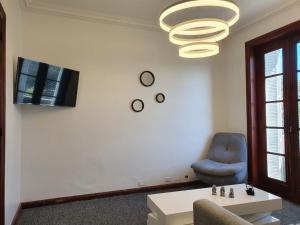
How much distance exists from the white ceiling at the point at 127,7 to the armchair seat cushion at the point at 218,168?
2.20 meters

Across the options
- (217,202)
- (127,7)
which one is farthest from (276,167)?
(127,7)

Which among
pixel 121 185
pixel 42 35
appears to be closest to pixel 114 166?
pixel 121 185

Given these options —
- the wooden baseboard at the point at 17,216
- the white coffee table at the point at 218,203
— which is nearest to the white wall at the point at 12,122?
the wooden baseboard at the point at 17,216

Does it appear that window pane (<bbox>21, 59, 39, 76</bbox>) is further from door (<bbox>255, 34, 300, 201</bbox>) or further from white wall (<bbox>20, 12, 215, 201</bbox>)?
door (<bbox>255, 34, 300, 201</bbox>)

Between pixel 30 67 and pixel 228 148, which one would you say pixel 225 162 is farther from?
pixel 30 67

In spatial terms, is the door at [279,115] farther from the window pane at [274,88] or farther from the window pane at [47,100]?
the window pane at [47,100]

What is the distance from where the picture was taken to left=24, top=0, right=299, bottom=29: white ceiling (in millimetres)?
3092

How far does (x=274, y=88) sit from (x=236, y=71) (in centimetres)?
78

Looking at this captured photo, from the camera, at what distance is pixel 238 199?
88.5 inches

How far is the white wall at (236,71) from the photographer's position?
3668mm

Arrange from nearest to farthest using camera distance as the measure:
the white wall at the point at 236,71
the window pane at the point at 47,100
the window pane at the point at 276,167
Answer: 1. the window pane at the point at 47,100
2. the window pane at the point at 276,167
3. the white wall at the point at 236,71

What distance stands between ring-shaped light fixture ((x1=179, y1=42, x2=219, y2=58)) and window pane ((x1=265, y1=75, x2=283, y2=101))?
4.57 feet

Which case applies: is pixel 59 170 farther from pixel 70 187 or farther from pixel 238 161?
pixel 238 161

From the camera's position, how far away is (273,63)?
11.5 ft
